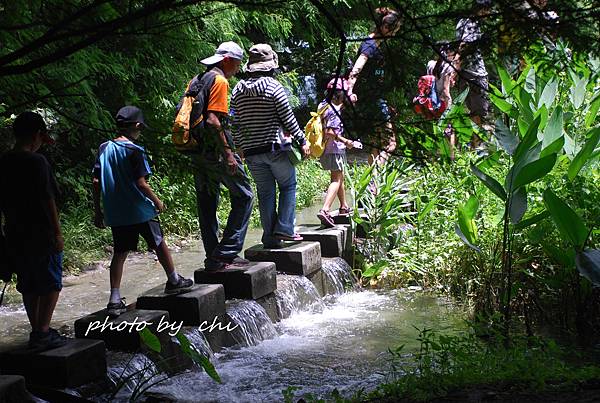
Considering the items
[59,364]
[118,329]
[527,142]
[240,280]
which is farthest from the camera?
[240,280]

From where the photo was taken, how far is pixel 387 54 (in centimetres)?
373

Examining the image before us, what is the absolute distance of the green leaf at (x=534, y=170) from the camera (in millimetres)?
5750

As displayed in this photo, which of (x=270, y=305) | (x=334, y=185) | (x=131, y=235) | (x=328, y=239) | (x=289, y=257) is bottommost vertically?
(x=270, y=305)

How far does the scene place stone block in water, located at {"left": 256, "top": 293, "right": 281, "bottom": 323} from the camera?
6.94m

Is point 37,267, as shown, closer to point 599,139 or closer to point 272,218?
point 272,218

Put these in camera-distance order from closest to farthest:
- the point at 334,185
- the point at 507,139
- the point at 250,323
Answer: the point at 507,139, the point at 250,323, the point at 334,185

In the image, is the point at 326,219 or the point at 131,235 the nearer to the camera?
the point at 131,235

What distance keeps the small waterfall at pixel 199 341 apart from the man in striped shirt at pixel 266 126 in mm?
1843

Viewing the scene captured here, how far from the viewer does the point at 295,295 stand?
24.7 feet

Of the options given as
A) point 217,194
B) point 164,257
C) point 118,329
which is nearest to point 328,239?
point 217,194

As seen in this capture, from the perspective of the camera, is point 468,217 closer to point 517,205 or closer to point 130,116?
point 517,205

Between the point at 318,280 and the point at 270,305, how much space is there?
3.84 ft

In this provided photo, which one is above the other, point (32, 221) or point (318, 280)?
point (32, 221)

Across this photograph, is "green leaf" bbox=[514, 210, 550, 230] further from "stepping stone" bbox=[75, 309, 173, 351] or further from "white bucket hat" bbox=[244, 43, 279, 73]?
"stepping stone" bbox=[75, 309, 173, 351]
